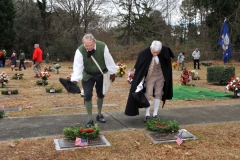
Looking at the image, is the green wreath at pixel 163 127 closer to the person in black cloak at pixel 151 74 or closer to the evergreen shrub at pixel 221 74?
the person in black cloak at pixel 151 74

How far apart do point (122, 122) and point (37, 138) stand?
67.7 inches

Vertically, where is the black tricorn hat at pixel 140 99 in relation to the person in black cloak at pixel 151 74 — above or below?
below

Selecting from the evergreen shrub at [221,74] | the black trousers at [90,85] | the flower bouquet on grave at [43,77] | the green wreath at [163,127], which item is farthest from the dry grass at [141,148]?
the flower bouquet on grave at [43,77]

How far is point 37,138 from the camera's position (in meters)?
4.69

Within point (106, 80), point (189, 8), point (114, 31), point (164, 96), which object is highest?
point (189, 8)

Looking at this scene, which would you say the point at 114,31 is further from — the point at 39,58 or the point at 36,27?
the point at 39,58

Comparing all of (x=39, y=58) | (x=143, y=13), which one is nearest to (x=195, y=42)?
(x=143, y=13)

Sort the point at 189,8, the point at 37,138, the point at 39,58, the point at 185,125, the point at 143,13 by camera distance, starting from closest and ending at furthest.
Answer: the point at 37,138, the point at 185,125, the point at 39,58, the point at 143,13, the point at 189,8

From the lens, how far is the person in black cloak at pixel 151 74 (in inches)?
221

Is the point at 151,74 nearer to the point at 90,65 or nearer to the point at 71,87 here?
the point at 90,65

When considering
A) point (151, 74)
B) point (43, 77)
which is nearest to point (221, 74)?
point (43, 77)

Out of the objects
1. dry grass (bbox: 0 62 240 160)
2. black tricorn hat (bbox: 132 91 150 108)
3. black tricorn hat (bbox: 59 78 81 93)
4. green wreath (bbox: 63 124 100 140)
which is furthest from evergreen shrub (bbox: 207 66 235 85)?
green wreath (bbox: 63 124 100 140)

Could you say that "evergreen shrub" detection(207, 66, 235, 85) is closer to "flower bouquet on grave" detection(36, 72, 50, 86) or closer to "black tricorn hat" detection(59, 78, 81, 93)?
"flower bouquet on grave" detection(36, 72, 50, 86)

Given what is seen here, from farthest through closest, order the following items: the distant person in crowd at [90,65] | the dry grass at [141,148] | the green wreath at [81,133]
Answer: the distant person in crowd at [90,65], the green wreath at [81,133], the dry grass at [141,148]
